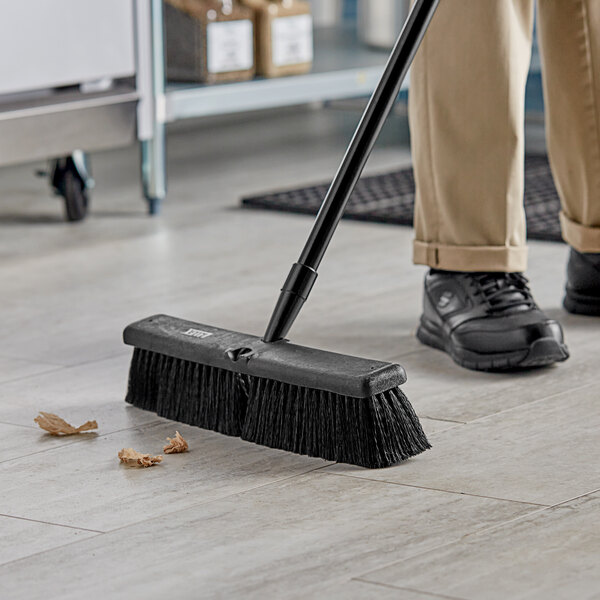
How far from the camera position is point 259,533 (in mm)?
915

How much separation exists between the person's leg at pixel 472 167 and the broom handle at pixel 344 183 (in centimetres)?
20

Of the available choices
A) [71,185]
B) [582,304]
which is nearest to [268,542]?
[582,304]

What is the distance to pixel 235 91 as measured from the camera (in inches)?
100

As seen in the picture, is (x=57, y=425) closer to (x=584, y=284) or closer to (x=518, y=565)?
(x=518, y=565)

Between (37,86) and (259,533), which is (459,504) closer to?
(259,533)

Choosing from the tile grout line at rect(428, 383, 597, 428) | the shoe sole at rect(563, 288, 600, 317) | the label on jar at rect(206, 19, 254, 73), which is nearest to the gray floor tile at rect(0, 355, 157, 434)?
the tile grout line at rect(428, 383, 597, 428)

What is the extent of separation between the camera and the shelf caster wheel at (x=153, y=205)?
2.37 m

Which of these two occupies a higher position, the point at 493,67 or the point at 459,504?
the point at 493,67

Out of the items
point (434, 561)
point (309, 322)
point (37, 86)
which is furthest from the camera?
point (37, 86)

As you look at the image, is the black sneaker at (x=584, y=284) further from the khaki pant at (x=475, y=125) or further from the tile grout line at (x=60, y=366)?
the tile grout line at (x=60, y=366)

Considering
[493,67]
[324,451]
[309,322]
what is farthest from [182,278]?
[324,451]

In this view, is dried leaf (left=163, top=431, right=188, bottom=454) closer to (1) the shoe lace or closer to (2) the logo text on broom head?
(2) the logo text on broom head

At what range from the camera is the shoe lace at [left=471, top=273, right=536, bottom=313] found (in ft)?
4.59

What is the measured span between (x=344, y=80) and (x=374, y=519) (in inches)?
79.2
